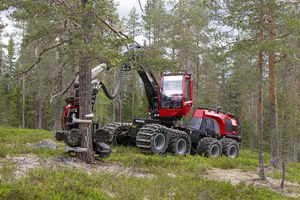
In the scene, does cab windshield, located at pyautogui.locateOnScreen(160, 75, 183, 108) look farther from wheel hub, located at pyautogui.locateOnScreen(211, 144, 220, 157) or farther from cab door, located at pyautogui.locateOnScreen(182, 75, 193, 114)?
wheel hub, located at pyautogui.locateOnScreen(211, 144, 220, 157)

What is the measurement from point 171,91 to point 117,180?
22.6 ft

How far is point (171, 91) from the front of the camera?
1259 centimetres

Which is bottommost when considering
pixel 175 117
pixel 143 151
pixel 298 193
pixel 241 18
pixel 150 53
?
pixel 298 193

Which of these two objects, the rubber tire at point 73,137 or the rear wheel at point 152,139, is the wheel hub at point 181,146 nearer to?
the rear wheel at point 152,139

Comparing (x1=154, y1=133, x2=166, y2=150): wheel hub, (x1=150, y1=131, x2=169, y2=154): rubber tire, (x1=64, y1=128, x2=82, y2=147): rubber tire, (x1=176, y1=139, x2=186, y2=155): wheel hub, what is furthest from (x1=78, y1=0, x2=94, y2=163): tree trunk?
(x1=176, y1=139, x2=186, y2=155): wheel hub

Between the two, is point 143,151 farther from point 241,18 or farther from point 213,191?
point 241,18

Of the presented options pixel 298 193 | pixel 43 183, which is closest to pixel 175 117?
pixel 298 193

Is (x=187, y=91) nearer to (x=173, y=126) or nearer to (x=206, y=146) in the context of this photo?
(x=173, y=126)

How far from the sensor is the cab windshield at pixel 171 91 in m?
12.4

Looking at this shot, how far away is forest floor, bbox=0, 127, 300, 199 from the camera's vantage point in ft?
16.7

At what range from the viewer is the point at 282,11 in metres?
10.0

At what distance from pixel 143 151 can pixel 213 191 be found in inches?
168

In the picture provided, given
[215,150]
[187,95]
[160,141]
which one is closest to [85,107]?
[160,141]

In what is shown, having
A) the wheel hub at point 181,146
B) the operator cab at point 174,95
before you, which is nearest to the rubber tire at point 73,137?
the wheel hub at point 181,146
